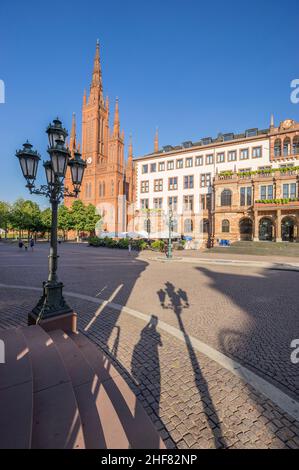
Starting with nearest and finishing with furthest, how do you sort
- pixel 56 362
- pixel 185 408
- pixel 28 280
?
pixel 185 408 < pixel 56 362 < pixel 28 280

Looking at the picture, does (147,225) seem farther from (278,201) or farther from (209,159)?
(278,201)

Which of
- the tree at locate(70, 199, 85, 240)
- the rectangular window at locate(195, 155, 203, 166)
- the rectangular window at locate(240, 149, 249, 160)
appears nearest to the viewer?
the rectangular window at locate(240, 149, 249, 160)

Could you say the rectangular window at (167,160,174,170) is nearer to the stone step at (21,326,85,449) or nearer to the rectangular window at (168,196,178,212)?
the rectangular window at (168,196,178,212)

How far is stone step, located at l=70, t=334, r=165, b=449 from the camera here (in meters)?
2.43

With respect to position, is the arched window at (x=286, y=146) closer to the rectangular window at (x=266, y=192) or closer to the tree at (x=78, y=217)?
the rectangular window at (x=266, y=192)

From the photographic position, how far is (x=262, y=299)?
27.8 ft

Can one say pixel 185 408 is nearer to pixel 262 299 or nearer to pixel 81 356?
pixel 81 356

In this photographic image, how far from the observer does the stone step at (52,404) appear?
2345 mm

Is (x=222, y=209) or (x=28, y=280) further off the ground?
(x=222, y=209)

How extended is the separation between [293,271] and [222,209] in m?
21.3

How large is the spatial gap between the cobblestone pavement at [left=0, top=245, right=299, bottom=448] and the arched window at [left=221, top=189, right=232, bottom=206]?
27189mm

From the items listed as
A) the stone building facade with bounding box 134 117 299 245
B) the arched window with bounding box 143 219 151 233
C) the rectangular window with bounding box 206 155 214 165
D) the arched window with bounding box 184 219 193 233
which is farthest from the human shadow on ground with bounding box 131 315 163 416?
the arched window with bounding box 143 219 151 233
